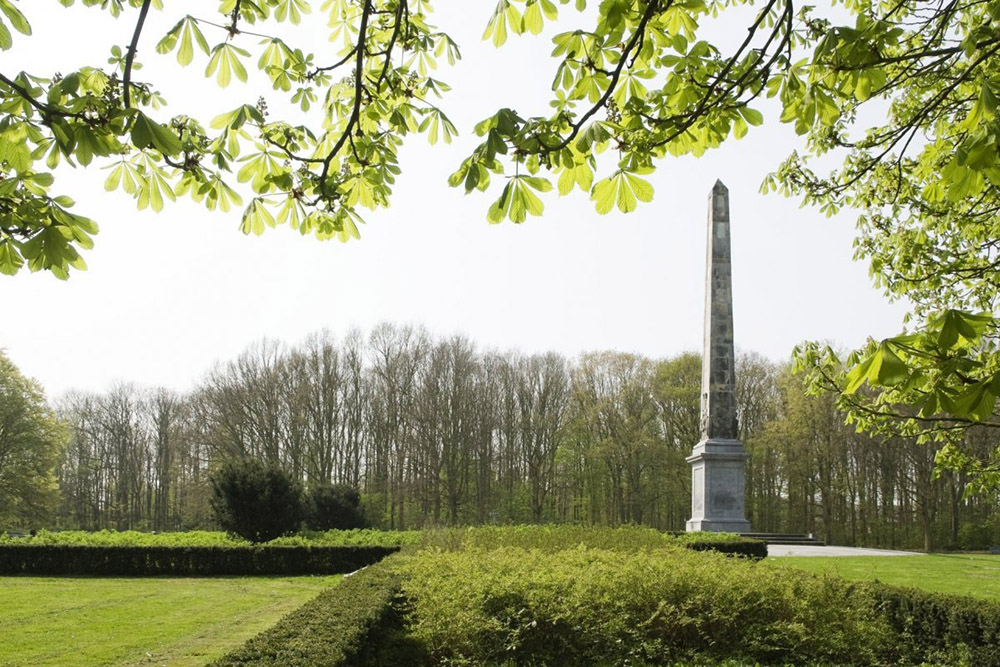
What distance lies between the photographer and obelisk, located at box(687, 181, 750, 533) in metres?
21.4

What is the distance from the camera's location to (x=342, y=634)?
19.0 feet

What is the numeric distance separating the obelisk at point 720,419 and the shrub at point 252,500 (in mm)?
11404

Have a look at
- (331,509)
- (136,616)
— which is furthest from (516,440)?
(136,616)

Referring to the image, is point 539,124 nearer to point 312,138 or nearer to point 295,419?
point 312,138

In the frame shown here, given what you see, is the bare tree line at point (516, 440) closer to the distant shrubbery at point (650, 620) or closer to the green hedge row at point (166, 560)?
the green hedge row at point (166, 560)

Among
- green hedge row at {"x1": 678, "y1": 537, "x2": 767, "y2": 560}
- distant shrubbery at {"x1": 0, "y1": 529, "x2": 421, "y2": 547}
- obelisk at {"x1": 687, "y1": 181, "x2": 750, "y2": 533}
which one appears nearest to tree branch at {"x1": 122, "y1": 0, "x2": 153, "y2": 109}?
green hedge row at {"x1": 678, "y1": 537, "x2": 767, "y2": 560}

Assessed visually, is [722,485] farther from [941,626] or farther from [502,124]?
[502,124]

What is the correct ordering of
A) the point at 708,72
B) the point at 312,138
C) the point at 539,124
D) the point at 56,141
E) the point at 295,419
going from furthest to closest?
the point at 295,419 < the point at 312,138 < the point at 708,72 < the point at 539,124 < the point at 56,141

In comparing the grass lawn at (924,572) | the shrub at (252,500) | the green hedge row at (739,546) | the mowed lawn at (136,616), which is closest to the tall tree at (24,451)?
the shrub at (252,500)

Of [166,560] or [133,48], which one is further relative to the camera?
[166,560]

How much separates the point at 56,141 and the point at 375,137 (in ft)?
5.28

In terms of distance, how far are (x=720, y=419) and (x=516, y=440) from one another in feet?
61.2

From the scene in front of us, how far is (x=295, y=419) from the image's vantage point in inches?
1433

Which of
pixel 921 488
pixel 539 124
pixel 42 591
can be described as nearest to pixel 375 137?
pixel 539 124
